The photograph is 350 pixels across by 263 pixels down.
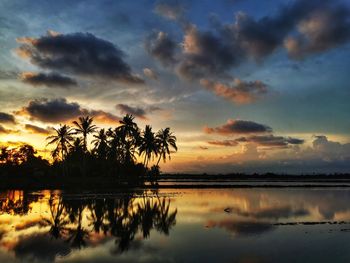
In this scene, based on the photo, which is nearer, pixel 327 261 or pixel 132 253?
pixel 327 261

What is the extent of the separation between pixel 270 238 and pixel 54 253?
9843mm

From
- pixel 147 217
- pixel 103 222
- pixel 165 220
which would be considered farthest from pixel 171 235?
pixel 147 217

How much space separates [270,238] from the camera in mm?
16828

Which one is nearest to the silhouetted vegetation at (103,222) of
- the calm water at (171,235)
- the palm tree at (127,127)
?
the calm water at (171,235)

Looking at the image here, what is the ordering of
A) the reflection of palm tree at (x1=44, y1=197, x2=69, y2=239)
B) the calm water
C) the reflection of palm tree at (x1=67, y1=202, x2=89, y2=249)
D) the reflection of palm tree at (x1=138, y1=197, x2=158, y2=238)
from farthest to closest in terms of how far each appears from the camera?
1. the reflection of palm tree at (x1=138, y1=197, x2=158, y2=238)
2. the reflection of palm tree at (x1=44, y1=197, x2=69, y2=239)
3. the reflection of palm tree at (x1=67, y1=202, x2=89, y2=249)
4. the calm water

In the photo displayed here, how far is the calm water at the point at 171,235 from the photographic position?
13.4m

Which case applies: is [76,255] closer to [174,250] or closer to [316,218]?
[174,250]

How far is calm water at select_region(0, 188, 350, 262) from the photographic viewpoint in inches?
527

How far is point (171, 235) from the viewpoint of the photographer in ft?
58.1

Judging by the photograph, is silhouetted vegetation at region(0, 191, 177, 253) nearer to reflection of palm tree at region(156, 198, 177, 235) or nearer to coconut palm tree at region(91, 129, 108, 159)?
reflection of palm tree at region(156, 198, 177, 235)

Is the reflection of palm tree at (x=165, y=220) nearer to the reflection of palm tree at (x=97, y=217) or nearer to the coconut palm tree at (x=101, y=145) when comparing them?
the reflection of palm tree at (x=97, y=217)

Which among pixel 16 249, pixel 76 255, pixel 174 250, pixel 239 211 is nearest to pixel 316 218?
pixel 239 211

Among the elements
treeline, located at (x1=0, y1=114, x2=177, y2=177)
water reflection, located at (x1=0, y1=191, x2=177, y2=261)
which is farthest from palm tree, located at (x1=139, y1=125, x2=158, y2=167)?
water reflection, located at (x1=0, y1=191, x2=177, y2=261)

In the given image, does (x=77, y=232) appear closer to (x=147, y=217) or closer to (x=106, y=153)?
(x=147, y=217)
